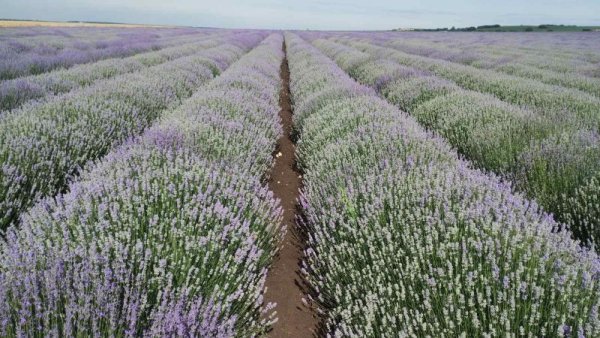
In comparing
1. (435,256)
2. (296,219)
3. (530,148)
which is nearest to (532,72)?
(530,148)

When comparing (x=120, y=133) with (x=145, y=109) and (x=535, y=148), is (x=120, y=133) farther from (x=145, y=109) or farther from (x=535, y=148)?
(x=535, y=148)

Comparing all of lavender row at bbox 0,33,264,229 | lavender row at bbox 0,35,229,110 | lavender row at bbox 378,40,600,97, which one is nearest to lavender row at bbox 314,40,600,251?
lavender row at bbox 0,33,264,229

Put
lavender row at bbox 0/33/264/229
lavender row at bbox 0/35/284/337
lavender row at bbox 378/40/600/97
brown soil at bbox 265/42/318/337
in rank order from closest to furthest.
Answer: lavender row at bbox 0/35/284/337
brown soil at bbox 265/42/318/337
lavender row at bbox 0/33/264/229
lavender row at bbox 378/40/600/97

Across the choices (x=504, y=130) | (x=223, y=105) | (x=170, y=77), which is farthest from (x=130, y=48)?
(x=504, y=130)

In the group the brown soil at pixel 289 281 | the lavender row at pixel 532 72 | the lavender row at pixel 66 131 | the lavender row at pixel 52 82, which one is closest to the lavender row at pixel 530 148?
the brown soil at pixel 289 281

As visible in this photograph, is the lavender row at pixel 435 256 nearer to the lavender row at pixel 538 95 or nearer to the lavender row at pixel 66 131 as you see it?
the lavender row at pixel 66 131

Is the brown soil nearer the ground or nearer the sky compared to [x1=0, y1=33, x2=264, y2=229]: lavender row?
nearer the ground

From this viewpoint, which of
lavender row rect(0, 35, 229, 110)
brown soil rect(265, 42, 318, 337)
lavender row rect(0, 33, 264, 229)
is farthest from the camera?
lavender row rect(0, 35, 229, 110)

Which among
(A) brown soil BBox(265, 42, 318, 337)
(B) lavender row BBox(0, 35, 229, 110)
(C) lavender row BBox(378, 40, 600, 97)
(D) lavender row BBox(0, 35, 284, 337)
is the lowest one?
(A) brown soil BBox(265, 42, 318, 337)

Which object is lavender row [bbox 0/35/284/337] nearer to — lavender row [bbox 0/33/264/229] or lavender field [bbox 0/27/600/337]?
lavender field [bbox 0/27/600/337]
